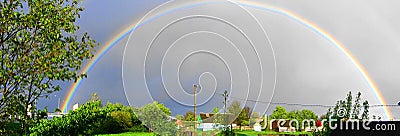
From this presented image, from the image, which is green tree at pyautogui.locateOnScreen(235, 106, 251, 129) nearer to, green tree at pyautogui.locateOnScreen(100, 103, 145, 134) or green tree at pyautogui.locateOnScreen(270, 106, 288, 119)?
green tree at pyautogui.locateOnScreen(270, 106, 288, 119)

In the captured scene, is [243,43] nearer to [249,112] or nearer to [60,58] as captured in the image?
[249,112]

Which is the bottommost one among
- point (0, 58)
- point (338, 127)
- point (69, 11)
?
point (338, 127)

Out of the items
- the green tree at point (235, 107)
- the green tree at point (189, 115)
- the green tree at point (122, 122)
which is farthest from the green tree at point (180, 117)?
the green tree at point (122, 122)

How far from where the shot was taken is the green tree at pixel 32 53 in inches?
121

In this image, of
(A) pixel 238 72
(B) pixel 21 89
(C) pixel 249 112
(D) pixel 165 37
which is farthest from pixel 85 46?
(C) pixel 249 112

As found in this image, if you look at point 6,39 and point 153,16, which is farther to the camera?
point 153,16

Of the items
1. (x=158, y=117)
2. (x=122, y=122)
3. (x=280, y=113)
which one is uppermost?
(x=280, y=113)

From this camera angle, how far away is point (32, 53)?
3.12 m

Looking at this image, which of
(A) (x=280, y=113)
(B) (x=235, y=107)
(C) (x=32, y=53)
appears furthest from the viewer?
(A) (x=280, y=113)

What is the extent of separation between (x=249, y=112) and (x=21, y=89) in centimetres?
507

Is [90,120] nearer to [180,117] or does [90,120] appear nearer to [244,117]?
[180,117]

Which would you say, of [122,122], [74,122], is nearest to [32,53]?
[74,122]

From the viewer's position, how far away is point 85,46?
131 inches

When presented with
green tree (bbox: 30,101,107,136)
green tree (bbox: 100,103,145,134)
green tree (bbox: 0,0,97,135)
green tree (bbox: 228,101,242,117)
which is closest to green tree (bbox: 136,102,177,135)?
green tree (bbox: 228,101,242,117)
